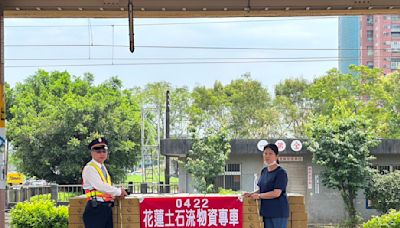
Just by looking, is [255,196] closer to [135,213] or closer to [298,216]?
[298,216]

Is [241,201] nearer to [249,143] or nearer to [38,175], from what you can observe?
[249,143]

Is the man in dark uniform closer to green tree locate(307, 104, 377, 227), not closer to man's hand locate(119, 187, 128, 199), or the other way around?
man's hand locate(119, 187, 128, 199)

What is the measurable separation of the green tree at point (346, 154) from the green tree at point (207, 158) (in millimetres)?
2535

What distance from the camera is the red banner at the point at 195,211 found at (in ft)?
21.5

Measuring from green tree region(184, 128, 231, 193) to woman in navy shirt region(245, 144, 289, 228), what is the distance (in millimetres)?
11201

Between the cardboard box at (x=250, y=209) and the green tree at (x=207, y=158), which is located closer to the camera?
the cardboard box at (x=250, y=209)

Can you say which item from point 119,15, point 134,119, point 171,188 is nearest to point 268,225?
point 119,15

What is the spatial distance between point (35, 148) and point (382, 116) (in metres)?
16.8

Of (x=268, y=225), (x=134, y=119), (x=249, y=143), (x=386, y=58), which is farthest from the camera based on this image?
(x=386, y=58)

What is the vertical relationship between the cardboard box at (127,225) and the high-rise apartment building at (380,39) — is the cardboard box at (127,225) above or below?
below

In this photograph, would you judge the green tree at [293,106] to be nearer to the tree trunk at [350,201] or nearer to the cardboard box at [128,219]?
the tree trunk at [350,201]

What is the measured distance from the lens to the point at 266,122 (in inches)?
1377

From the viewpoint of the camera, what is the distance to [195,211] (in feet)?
21.6

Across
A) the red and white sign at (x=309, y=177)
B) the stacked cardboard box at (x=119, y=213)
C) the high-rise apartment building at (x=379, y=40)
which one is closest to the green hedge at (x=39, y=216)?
the stacked cardboard box at (x=119, y=213)
